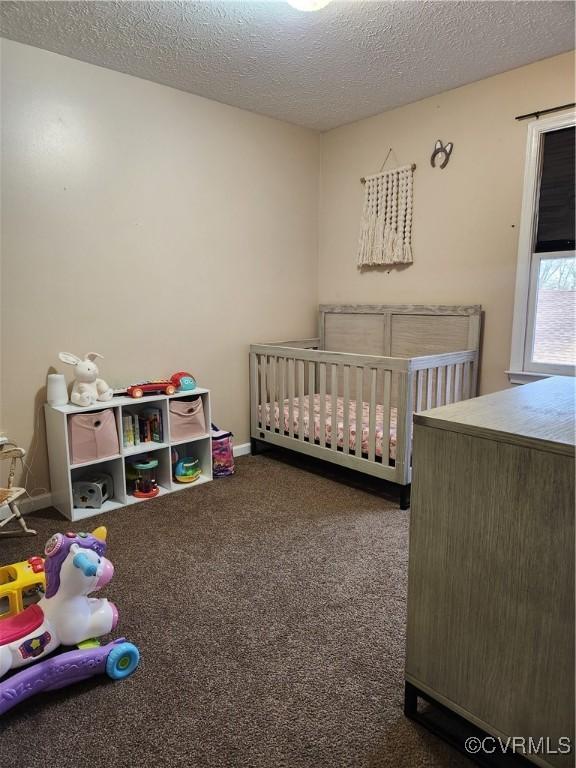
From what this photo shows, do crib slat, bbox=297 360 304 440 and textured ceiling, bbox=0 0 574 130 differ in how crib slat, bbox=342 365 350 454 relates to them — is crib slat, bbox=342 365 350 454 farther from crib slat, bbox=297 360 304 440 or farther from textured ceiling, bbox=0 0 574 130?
textured ceiling, bbox=0 0 574 130

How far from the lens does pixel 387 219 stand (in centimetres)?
335

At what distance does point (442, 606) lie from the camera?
1.15m

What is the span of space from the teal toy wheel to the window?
7.77 ft

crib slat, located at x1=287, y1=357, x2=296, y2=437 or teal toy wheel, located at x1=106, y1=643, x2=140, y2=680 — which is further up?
crib slat, located at x1=287, y1=357, x2=296, y2=437

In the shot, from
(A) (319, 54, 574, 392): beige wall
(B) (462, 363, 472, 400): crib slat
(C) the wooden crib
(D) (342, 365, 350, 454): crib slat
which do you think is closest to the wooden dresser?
(C) the wooden crib

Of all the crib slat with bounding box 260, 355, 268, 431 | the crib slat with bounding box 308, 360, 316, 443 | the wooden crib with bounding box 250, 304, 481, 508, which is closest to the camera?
the wooden crib with bounding box 250, 304, 481, 508

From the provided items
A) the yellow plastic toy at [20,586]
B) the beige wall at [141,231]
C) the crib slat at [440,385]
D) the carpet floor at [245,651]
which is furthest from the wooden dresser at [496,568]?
the beige wall at [141,231]

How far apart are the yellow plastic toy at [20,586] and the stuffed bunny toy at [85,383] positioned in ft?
3.27

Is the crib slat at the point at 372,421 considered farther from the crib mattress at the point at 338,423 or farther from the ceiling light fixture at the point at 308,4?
the ceiling light fixture at the point at 308,4

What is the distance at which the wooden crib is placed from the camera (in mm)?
2584

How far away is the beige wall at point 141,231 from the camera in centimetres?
248

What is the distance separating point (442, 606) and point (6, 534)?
2036 millimetres

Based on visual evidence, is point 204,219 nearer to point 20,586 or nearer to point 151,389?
point 151,389

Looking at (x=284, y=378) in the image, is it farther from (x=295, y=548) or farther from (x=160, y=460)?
(x=295, y=548)
